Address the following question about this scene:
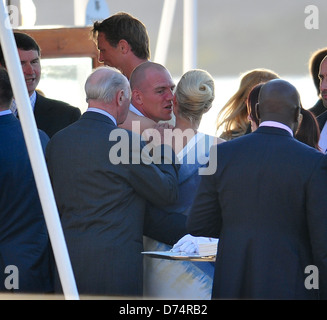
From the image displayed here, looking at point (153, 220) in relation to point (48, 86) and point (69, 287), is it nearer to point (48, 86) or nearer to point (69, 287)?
point (69, 287)

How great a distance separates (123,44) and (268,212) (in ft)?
6.21

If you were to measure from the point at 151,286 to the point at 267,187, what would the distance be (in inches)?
34.8

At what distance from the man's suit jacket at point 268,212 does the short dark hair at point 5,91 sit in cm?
108

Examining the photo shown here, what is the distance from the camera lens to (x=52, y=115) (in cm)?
494

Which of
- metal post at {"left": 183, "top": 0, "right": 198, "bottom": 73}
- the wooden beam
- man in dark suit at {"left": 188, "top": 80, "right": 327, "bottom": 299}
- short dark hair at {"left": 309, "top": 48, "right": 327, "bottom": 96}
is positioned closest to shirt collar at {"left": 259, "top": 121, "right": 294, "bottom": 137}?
man in dark suit at {"left": 188, "top": 80, "right": 327, "bottom": 299}

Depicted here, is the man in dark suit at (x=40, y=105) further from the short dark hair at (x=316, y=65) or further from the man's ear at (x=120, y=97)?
the short dark hair at (x=316, y=65)

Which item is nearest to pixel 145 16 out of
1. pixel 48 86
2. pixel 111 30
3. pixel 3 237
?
pixel 48 86

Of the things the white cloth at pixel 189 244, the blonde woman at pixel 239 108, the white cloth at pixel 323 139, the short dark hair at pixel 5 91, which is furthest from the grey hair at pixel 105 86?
the white cloth at pixel 323 139

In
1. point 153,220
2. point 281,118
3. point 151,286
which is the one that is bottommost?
point 151,286

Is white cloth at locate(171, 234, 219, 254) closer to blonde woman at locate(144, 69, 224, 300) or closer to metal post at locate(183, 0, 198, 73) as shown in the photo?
blonde woman at locate(144, 69, 224, 300)

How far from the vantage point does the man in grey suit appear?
3.87 m

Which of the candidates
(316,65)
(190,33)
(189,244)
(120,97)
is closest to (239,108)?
(316,65)

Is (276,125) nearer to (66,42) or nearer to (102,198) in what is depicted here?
(102,198)

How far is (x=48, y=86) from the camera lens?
21.7ft
